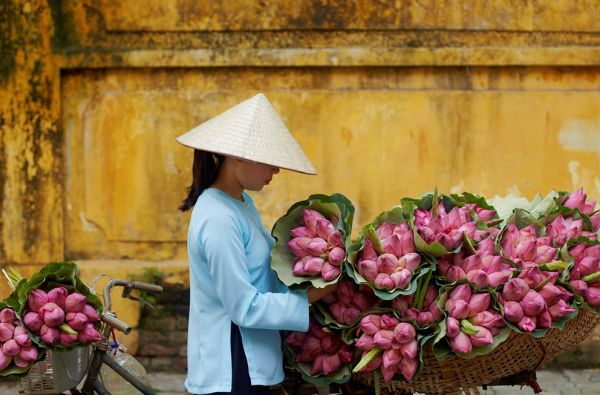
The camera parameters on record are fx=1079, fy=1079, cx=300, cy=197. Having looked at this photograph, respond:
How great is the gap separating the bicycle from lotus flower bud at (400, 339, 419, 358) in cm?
107

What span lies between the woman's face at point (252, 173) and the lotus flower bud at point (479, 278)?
2.21 ft

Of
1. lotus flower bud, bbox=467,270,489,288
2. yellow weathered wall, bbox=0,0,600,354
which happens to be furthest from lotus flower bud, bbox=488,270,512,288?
yellow weathered wall, bbox=0,0,600,354

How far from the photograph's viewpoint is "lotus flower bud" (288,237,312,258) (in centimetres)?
318

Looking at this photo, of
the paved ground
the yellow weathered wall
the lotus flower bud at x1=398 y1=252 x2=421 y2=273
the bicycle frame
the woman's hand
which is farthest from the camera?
the yellow weathered wall

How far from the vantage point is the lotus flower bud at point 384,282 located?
3.06 metres

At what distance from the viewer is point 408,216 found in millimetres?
3266

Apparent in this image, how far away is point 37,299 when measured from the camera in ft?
10.8

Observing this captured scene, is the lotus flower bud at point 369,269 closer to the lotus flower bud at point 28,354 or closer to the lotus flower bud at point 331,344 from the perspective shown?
the lotus flower bud at point 331,344

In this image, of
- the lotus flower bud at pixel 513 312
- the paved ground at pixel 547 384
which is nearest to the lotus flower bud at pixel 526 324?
the lotus flower bud at pixel 513 312

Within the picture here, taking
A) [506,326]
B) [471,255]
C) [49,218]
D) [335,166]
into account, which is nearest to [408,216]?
[471,255]

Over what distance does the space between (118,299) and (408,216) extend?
147 inches

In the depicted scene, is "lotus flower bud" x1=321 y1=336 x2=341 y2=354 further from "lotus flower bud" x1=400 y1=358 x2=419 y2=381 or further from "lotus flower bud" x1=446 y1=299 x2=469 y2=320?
"lotus flower bud" x1=446 y1=299 x2=469 y2=320

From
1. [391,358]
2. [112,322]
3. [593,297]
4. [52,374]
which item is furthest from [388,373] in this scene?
[52,374]

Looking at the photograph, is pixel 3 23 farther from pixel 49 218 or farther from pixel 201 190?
pixel 201 190
